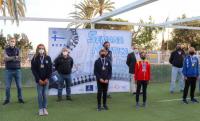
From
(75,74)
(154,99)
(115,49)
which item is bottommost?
(154,99)

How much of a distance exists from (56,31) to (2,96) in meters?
2.76

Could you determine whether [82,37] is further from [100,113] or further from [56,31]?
[100,113]

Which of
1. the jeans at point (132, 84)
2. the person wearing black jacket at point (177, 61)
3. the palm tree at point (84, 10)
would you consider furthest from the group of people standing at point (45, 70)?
the palm tree at point (84, 10)

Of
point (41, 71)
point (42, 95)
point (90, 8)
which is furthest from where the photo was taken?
point (90, 8)

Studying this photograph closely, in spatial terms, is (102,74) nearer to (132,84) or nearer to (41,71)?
(41,71)

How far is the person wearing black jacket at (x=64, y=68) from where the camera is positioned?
10.9 meters

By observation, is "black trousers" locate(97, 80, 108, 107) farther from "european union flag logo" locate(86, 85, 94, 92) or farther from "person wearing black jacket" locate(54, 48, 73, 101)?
"european union flag logo" locate(86, 85, 94, 92)

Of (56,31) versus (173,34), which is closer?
(56,31)

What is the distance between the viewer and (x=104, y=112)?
9164mm

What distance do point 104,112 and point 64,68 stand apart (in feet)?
7.69

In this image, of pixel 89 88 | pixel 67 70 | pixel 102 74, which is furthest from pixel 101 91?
pixel 89 88

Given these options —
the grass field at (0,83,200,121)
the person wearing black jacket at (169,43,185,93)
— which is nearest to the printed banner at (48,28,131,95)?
the grass field at (0,83,200,121)

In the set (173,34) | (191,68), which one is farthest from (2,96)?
(173,34)

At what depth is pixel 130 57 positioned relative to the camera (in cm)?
1191
